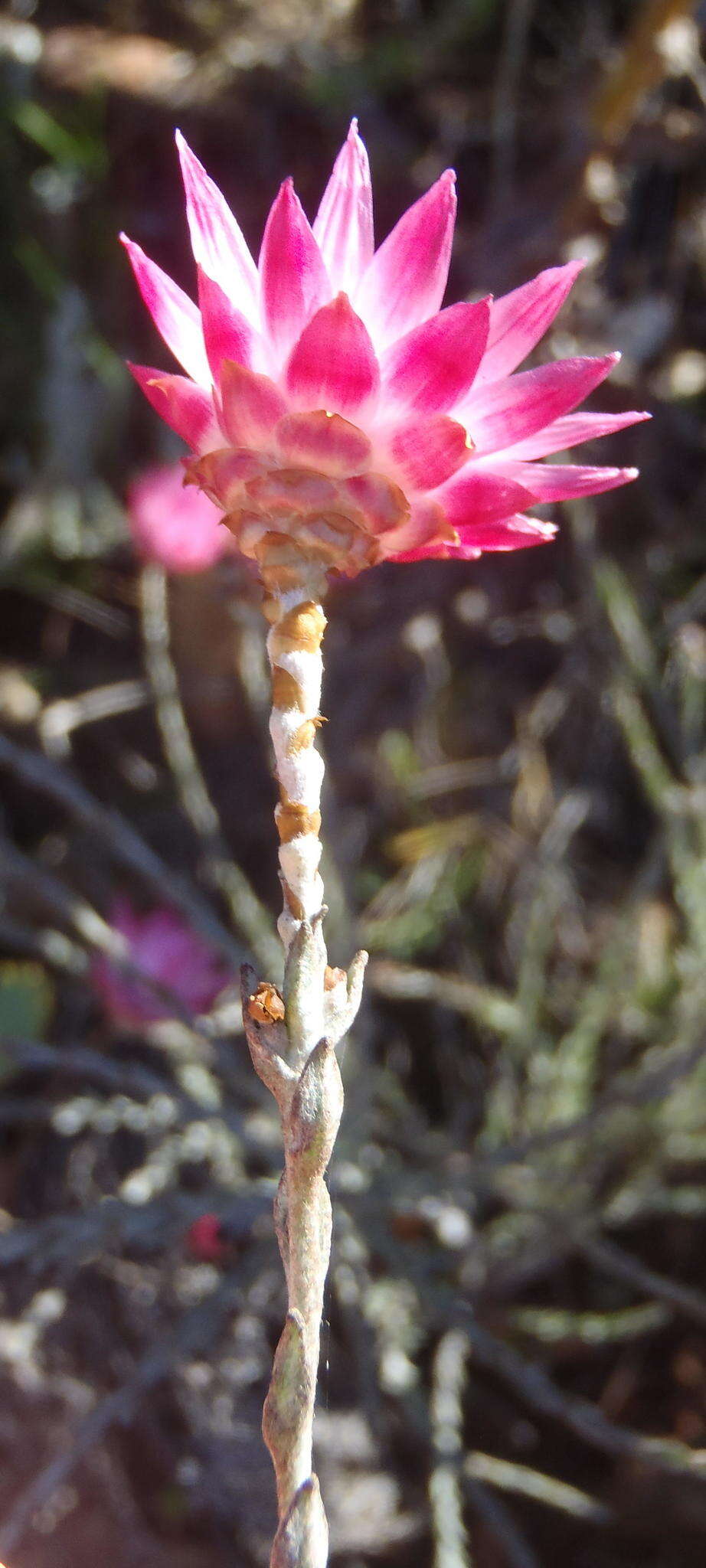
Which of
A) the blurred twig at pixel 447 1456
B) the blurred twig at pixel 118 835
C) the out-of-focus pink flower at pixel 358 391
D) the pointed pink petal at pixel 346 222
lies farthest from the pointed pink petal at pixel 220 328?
the blurred twig at pixel 447 1456

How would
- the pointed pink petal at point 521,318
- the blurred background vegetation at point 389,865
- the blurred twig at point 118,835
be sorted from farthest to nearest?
1. the blurred background vegetation at point 389,865
2. the blurred twig at point 118,835
3. the pointed pink petal at point 521,318

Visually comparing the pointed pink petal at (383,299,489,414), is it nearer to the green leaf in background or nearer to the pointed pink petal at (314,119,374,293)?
the pointed pink petal at (314,119,374,293)

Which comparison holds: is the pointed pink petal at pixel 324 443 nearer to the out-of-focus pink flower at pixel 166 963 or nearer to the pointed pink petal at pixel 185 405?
the pointed pink petal at pixel 185 405

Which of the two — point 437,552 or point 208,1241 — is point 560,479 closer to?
point 437,552

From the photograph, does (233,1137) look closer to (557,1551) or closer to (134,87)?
(557,1551)

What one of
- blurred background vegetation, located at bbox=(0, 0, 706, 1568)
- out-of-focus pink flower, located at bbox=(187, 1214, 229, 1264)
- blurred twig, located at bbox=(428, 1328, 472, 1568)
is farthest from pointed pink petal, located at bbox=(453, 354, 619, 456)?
out-of-focus pink flower, located at bbox=(187, 1214, 229, 1264)
